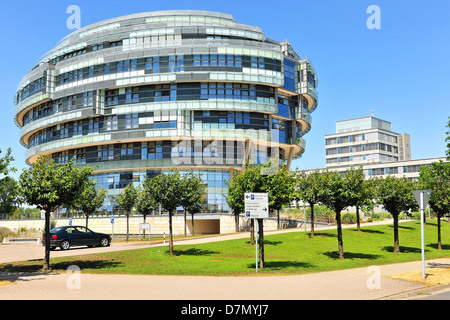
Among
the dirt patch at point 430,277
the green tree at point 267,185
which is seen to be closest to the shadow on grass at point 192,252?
the green tree at point 267,185

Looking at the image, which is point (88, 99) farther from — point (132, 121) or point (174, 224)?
point (174, 224)

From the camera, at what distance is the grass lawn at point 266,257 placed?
19.6 meters

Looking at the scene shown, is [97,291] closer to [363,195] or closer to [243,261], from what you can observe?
[243,261]

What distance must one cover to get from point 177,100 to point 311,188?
109 ft

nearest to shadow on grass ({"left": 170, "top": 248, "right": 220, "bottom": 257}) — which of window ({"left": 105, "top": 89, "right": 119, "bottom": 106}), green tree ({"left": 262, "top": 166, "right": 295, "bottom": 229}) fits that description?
green tree ({"left": 262, "top": 166, "right": 295, "bottom": 229})

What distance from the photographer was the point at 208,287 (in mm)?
14023

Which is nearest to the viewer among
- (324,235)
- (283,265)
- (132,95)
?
(283,265)

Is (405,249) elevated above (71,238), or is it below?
below

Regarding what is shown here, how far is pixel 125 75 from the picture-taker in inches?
2422

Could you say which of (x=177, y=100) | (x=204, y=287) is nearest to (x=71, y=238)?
(x=204, y=287)

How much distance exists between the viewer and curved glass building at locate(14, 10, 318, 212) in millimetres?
59344

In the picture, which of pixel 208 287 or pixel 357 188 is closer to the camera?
pixel 208 287
